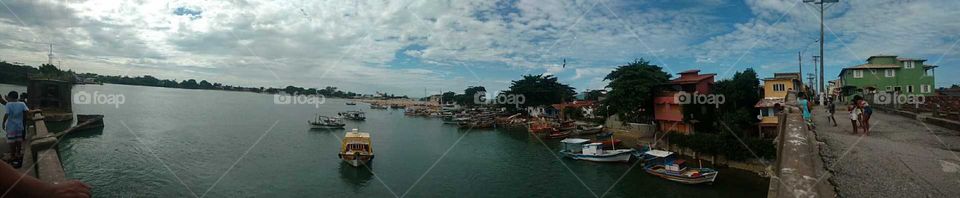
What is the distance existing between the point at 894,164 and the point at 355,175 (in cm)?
1584

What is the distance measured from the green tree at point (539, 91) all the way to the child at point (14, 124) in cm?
4356

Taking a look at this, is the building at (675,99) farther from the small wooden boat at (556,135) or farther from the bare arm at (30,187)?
the bare arm at (30,187)

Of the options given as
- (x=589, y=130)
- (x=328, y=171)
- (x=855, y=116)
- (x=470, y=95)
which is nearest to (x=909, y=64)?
(x=589, y=130)

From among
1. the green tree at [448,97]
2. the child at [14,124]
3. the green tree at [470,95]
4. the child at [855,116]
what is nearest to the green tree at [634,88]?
the child at [855,116]

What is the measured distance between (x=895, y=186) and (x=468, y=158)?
63.2ft

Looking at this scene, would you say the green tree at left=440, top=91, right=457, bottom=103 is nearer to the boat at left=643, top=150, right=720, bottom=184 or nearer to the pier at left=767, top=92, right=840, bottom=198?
the boat at left=643, top=150, right=720, bottom=184

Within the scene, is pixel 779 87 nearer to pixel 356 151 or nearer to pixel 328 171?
pixel 356 151

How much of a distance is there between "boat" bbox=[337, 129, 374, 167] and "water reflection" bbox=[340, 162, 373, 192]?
0.77 feet

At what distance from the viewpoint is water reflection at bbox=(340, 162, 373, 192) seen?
51.0 ft

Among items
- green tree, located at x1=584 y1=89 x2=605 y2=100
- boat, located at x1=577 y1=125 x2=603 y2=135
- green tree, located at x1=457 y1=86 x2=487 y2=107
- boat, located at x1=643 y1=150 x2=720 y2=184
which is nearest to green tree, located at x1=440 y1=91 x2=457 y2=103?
green tree, located at x1=457 y1=86 x2=487 y2=107

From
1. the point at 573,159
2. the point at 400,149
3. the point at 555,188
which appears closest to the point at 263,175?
the point at 400,149

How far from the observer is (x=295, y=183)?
15516 mm

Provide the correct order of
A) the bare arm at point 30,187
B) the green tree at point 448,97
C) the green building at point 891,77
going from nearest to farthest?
the bare arm at point 30,187 < the green building at point 891,77 < the green tree at point 448,97

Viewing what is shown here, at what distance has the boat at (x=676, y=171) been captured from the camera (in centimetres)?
1507
